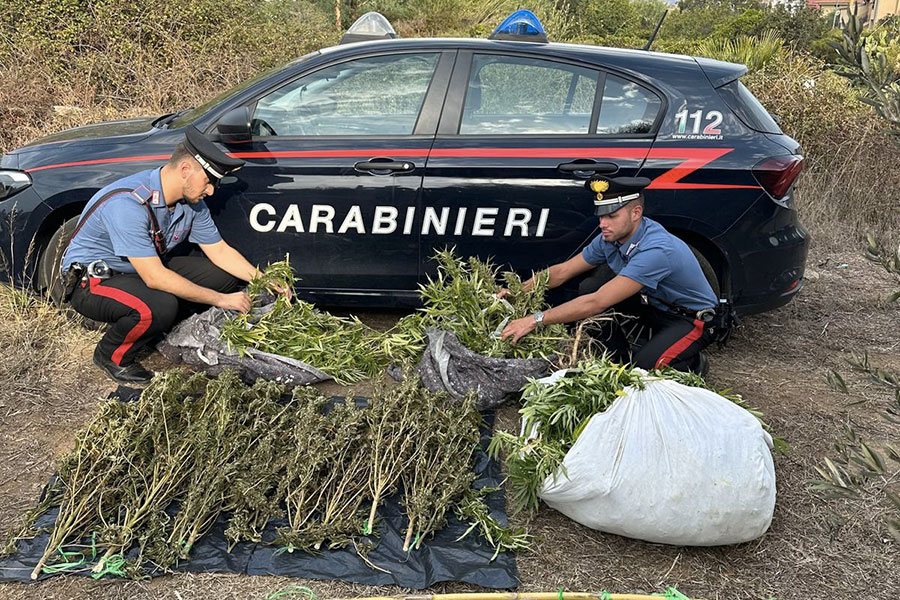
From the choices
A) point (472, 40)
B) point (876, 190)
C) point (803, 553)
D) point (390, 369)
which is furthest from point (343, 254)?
point (876, 190)

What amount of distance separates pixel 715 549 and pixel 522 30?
135 inches

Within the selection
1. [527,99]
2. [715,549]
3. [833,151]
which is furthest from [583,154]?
[833,151]

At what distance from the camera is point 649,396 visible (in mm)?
3156

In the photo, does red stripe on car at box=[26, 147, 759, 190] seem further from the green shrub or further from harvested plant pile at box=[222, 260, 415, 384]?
the green shrub

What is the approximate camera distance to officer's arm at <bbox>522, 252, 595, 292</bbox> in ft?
14.6

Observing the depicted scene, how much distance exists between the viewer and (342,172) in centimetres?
451

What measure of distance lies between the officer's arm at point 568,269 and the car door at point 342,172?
83cm

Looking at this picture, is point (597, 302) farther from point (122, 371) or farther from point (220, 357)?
point (122, 371)

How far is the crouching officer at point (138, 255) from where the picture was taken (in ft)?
13.3

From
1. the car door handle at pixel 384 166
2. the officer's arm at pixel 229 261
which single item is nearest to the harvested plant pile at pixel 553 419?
the car door handle at pixel 384 166

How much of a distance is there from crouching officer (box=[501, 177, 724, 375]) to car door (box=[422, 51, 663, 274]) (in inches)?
9.2

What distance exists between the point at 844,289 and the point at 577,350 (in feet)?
12.5

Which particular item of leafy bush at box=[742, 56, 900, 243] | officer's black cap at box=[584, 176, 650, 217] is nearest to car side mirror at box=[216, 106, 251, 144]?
officer's black cap at box=[584, 176, 650, 217]

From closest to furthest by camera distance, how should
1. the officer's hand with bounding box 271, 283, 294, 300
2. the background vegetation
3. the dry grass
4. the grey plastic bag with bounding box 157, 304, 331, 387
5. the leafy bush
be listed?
the dry grass, the grey plastic bag with bounding box 157, 304, 331, 387, the officer's hand with bounding box 271, 283, 294, 300, the leafy bush, the background vegetation
